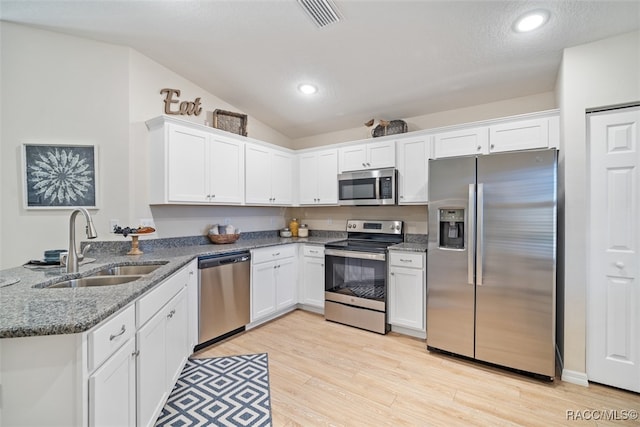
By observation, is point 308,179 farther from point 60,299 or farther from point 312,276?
point 60,299

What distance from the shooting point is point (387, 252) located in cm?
307

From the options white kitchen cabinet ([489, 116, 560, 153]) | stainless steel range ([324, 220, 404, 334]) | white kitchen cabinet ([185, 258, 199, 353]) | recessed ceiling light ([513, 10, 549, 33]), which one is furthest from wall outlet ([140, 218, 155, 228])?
recessed ceiling light ([513, 10, 549, 33])

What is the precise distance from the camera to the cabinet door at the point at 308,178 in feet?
13.1

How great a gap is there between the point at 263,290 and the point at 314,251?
2.64 ft

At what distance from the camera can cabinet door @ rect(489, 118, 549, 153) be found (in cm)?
254

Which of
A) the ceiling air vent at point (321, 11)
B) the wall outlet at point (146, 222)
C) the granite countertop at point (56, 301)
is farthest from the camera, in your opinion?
the wall outlet at point (146, 222)

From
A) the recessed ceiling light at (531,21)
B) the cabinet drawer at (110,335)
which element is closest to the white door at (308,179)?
the recessed ceiling light at (531,21)

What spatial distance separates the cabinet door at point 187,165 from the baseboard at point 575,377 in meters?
3.59

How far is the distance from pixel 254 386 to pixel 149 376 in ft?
2.66

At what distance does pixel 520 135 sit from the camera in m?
2.64

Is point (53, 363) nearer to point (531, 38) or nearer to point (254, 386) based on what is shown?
point (254, 386)

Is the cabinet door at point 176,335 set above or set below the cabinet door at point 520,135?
below

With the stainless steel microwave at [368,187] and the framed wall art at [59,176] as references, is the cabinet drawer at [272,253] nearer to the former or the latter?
the stainless steel microwave at [368,187]

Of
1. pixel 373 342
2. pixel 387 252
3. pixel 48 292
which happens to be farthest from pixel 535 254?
pixel 48 292
